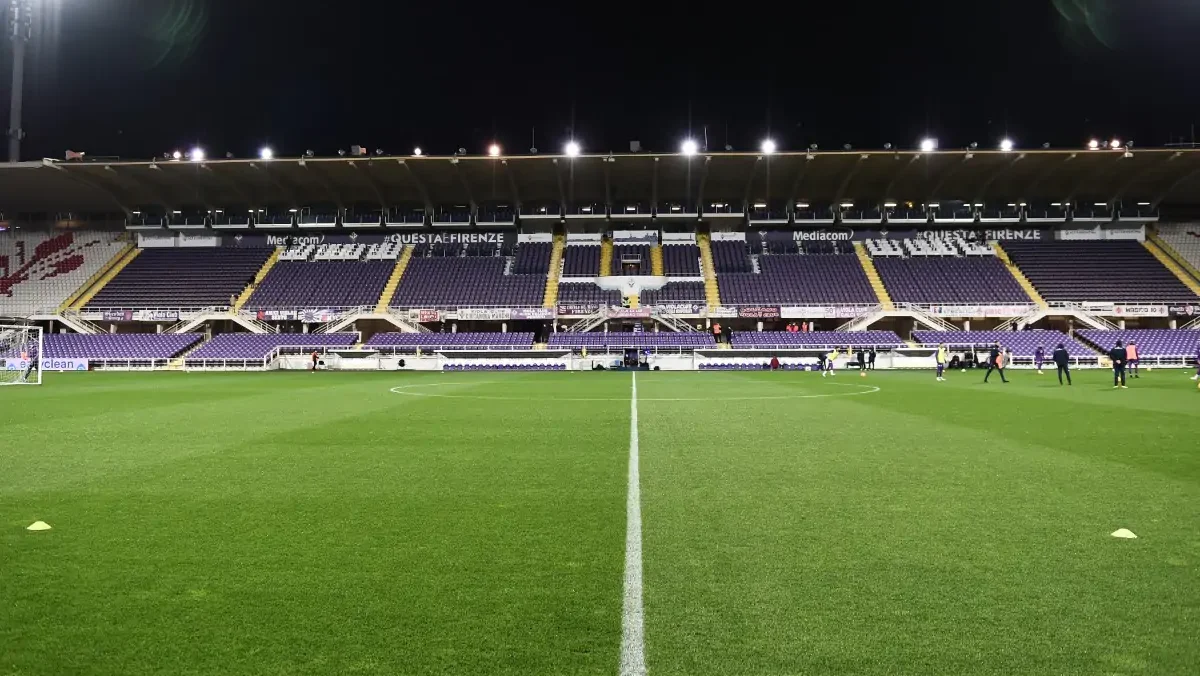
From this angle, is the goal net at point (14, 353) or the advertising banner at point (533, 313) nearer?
the goal net at point (14, 353)

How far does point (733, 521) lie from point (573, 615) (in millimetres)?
2522

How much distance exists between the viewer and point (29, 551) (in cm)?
531

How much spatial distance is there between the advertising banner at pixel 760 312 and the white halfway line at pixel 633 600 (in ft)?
144

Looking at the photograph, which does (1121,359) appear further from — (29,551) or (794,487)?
(29,551)

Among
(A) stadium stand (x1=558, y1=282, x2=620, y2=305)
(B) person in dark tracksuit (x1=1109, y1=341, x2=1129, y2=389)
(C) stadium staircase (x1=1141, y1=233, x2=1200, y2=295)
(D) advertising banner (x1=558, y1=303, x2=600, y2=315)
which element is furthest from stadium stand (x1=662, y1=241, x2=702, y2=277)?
(C) stadium staircase (x1=1141, y1=233, x2=1200, y2=295)

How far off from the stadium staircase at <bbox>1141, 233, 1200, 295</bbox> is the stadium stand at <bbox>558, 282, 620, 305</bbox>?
1519 inches

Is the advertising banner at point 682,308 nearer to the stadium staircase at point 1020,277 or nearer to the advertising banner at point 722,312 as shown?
the advertising banner at point 722,312

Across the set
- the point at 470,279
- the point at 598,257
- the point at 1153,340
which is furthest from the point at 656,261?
the point at 1153,340

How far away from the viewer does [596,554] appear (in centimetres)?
526

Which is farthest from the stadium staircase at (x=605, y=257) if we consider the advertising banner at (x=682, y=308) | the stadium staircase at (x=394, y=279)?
the stadium staircase at (x=394, y=279)

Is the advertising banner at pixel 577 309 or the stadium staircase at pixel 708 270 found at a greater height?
the stadium staircase at pixel 708 270

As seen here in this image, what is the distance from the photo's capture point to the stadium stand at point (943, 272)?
5097 cm

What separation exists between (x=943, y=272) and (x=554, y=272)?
28134 mm

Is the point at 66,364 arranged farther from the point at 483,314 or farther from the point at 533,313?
the point at 533,313
